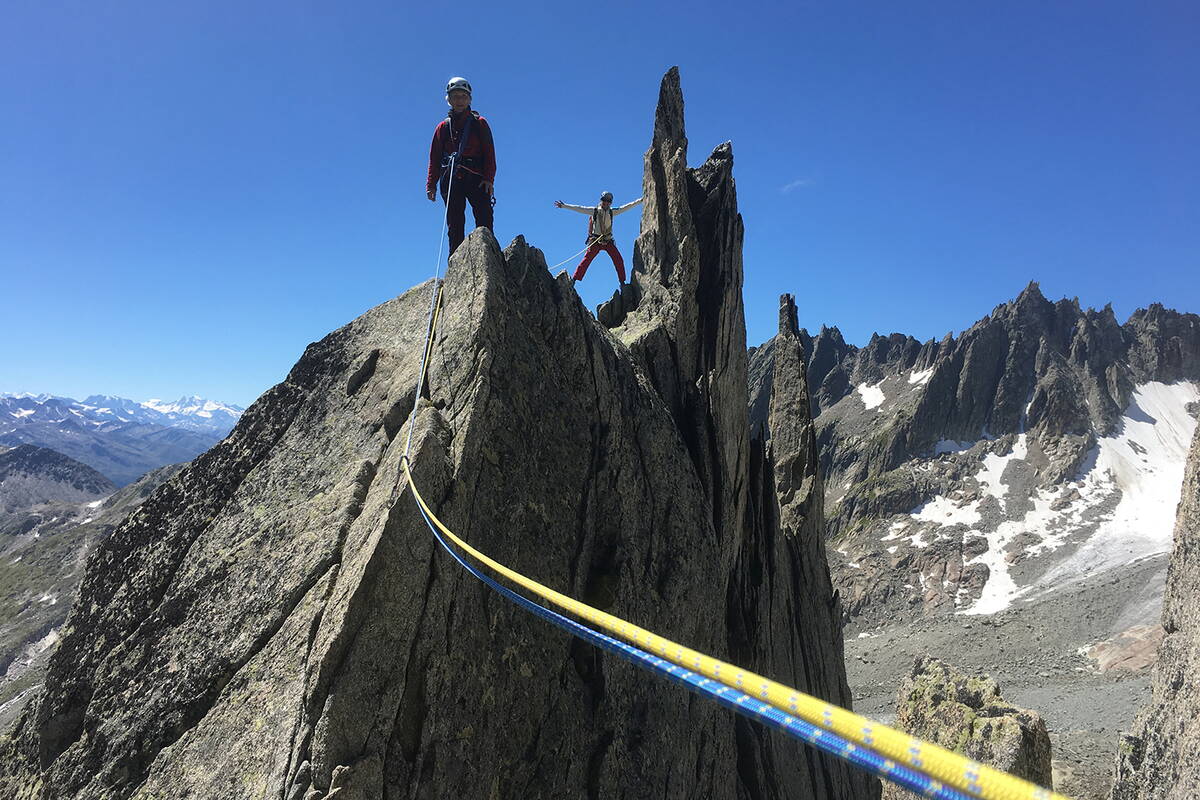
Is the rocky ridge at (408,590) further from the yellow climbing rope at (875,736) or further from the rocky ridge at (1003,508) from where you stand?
the rocky ridge at (1003,508)

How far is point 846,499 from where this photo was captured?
190 metres

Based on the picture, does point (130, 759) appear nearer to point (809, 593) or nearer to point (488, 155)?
point (488, 155)

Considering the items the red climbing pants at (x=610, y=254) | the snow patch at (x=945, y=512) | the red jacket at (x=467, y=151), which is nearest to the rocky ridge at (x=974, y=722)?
the red climbing pants at (x=610, y=254)

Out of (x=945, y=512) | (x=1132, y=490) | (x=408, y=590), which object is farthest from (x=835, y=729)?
(x=1132, y=490)

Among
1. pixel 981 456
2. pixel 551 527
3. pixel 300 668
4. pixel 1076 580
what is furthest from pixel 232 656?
pixel 981 456

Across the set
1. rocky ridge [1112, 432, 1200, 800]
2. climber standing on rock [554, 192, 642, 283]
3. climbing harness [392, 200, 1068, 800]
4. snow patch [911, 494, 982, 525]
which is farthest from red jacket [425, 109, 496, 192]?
snow patch [911, 494, 982, 525]

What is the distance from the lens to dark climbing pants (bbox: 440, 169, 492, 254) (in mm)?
16344

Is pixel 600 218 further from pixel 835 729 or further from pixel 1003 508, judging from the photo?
pixel 1003 508

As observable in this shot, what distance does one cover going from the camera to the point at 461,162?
1619 cm

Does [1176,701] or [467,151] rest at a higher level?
[467,151]

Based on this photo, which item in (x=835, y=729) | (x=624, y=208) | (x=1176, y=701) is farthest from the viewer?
(x=624, y=208)

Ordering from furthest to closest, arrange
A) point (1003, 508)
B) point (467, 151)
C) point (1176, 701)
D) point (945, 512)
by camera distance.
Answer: point (945, 512)
point (1003, 508)
point (467, 151)
point (1176, 701)

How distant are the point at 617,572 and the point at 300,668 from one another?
5645 millimetres

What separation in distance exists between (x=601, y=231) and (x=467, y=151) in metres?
9.61
